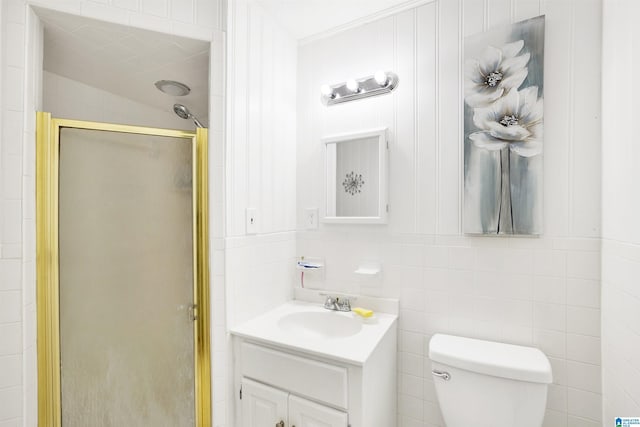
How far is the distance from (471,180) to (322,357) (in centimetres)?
104

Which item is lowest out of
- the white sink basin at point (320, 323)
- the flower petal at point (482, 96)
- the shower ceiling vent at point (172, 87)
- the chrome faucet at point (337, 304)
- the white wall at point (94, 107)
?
A: the white sink basin at point (320, 323)

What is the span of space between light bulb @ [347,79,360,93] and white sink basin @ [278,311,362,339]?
49.0 inches

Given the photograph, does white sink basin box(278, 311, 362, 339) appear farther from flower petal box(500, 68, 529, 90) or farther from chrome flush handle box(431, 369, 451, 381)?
flower petal box(500, 68, 529, 90)

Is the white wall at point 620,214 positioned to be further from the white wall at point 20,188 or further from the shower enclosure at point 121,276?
the white wall at point 20,188

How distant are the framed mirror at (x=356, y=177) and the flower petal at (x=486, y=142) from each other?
0.42 metres

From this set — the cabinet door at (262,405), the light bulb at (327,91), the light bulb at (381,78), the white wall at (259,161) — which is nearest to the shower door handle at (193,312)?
the white wall at (259,161)

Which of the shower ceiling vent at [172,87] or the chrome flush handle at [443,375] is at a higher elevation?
the shower ceiling vent at [172,87]

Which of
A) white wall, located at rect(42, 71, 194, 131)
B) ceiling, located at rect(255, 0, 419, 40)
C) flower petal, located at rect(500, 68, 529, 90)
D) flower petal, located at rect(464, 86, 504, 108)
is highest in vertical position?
ceiling, located at rect(255, 0, 419, 40)

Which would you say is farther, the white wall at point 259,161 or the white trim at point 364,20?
the white trim at point 364,20

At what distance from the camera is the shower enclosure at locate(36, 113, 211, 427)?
1208 mm

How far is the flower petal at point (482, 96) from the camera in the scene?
135cm

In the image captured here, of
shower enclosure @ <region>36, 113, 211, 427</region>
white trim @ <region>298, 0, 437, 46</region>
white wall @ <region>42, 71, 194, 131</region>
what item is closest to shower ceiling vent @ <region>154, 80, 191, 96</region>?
white wall @ <region>42, 71, 194, 131</region>

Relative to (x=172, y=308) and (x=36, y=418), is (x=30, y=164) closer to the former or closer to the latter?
(x=172, y=308)

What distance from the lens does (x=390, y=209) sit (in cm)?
161
